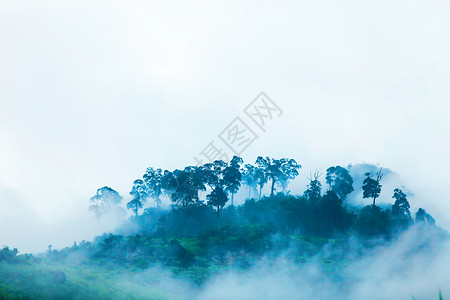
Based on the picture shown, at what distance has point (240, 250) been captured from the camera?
52.9 meters

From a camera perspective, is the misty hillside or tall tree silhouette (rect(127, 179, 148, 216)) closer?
the misty hillside

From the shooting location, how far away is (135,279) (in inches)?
1753

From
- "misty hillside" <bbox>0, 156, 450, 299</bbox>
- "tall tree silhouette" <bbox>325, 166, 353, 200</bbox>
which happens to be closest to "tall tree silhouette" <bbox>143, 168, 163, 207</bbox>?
"misty hillside" <bbox>0, 156, 450, 299</bbox>

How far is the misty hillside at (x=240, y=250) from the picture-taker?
40625 mm

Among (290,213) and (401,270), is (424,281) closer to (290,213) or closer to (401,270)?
(401,270)

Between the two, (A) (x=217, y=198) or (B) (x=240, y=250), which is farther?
(A) (x=217, y=198)

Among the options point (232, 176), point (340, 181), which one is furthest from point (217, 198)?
point (340, 181)

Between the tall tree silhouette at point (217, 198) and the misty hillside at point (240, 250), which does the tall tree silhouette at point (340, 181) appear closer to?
the misty hillside at point (240, 250)

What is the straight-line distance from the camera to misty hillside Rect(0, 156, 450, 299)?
1599 inches

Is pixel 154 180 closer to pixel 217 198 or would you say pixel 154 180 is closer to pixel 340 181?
pixel 217 198

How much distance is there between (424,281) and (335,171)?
26743mm

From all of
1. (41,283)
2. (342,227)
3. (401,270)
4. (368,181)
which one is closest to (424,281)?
(401,270)

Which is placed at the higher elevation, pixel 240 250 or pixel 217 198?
pixel 217 198

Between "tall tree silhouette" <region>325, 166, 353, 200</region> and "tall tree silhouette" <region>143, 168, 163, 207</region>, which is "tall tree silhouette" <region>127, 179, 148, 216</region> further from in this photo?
"tall tree silhouette" <region>325, 166, 353, 200</region>
